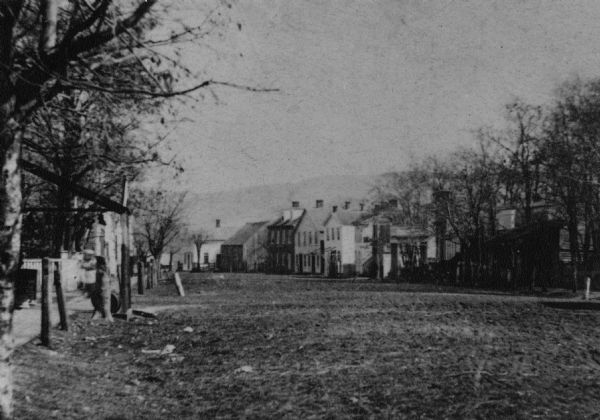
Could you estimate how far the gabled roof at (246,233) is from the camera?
331 feet

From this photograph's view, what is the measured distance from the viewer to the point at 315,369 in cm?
959

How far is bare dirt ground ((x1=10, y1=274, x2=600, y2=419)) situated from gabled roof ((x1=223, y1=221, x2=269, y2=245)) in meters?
83.8

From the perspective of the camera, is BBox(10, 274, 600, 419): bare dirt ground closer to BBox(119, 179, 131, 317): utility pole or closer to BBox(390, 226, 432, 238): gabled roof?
BBox(119, 179, 131, 317): utility pole

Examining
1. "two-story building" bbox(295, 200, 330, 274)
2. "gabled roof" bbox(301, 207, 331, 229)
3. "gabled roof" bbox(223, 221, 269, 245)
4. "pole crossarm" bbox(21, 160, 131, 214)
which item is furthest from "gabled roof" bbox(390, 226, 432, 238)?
"pole crossarm" bbox(21, 160, 131, 214)

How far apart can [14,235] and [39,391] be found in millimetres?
2768

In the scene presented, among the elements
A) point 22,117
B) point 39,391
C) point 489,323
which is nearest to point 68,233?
point 489,323

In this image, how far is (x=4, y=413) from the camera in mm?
5645

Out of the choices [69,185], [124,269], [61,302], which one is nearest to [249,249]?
[124,269]

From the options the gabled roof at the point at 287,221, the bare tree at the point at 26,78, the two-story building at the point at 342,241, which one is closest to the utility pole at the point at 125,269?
the bare tree at the point at 26,78

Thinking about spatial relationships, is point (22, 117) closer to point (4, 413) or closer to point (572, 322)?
point (4, 413)

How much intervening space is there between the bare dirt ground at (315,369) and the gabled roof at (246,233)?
275 feet

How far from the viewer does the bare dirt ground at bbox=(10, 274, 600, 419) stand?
726 cm

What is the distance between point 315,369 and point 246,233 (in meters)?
94.2

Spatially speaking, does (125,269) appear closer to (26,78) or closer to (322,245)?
(26,78)
